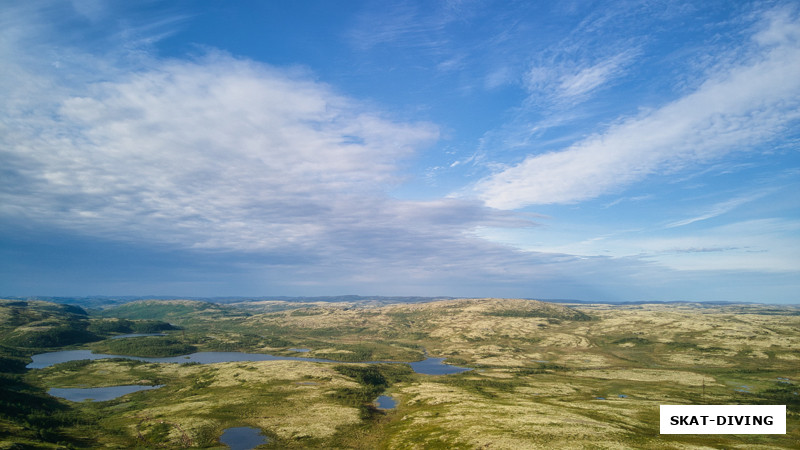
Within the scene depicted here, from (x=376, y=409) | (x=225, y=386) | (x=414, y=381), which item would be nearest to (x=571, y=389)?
(x=414, y=381)

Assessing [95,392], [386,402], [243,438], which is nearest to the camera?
[243,438]

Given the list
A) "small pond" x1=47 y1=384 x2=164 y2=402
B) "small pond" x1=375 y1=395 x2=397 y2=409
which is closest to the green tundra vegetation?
"small pond" x1=375 y1=395 x2=397 y2=409

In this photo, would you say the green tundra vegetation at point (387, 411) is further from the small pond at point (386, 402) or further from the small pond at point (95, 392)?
the small pond at point (95, 392)

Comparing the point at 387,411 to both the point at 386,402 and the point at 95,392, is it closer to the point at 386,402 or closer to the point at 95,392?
the point at 386,402

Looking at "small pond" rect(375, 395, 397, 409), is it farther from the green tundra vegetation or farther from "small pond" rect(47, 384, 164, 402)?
"small pond" rect(47, 384, 164, 402)

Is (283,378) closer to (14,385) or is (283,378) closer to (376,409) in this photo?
(376,409)

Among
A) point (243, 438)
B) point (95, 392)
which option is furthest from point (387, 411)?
point (95, 392)
